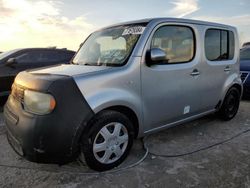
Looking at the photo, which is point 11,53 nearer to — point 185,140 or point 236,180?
point 185,140

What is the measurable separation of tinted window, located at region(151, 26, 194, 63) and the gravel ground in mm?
1254

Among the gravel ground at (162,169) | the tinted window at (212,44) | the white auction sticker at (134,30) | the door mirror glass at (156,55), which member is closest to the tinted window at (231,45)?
the tinted window at (212,44)

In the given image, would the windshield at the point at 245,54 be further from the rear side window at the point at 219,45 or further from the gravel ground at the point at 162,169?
the gravel ground at the point at 162,169

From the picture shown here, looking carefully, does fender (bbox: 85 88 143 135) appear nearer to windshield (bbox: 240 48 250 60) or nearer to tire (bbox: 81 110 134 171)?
tire (bbox: 81 110 134 171)

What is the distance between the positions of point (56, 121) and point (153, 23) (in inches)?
70.1

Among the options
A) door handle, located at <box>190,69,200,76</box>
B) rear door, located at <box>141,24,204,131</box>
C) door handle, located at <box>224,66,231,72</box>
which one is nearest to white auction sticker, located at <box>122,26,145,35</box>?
rear door, located at <box>141,24,204,131</box>

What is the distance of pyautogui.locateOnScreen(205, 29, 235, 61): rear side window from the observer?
13.4 ft

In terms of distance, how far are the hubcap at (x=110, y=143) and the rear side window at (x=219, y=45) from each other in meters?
2.03

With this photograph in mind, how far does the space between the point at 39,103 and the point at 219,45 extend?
325cm

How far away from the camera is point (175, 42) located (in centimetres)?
356

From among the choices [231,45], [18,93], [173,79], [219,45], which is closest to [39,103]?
[18,93]

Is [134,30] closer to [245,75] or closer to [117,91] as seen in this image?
[117,91]

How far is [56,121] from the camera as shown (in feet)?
8.01

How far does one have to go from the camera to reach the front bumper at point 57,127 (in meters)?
2.44
